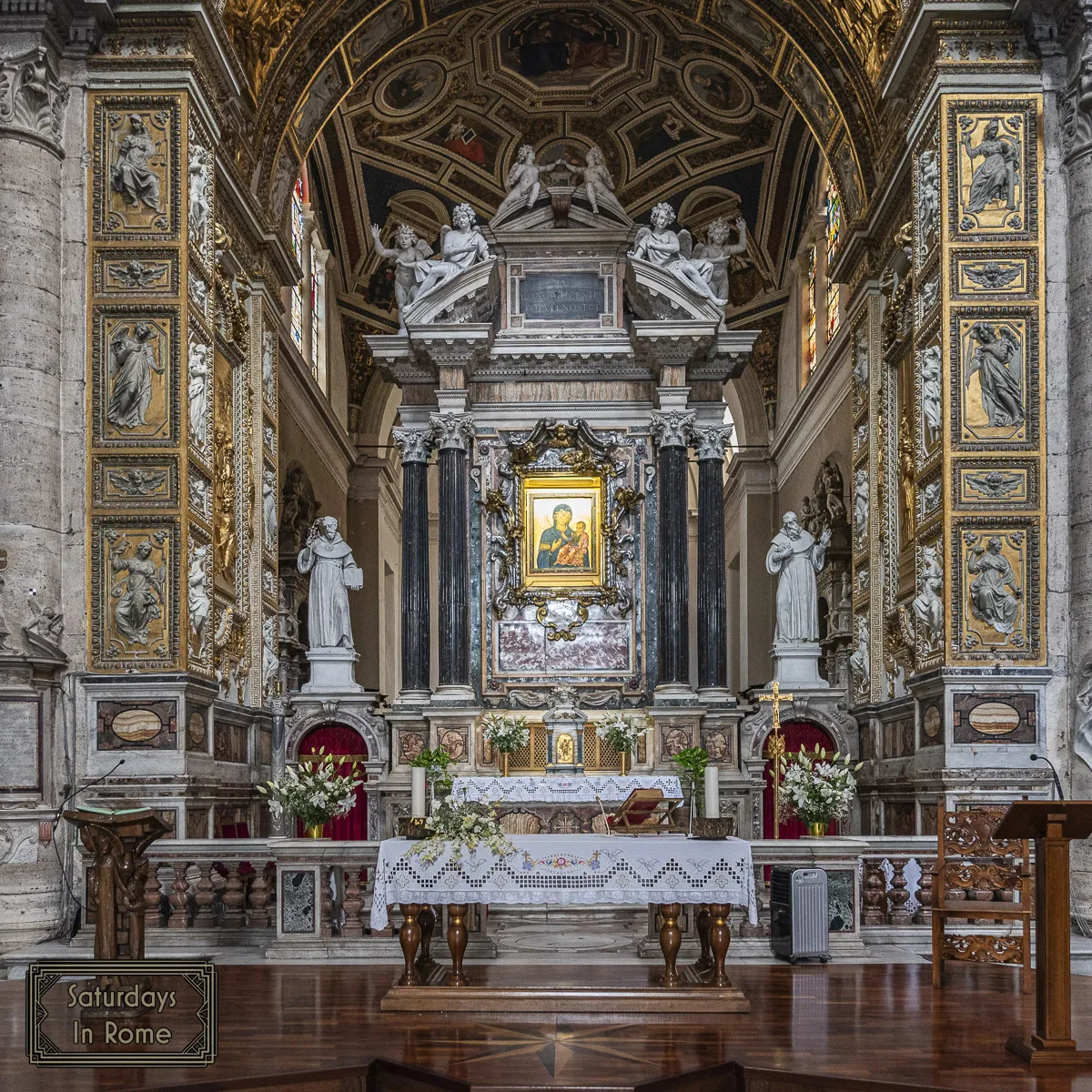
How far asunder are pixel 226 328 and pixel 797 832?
7977 millimetres

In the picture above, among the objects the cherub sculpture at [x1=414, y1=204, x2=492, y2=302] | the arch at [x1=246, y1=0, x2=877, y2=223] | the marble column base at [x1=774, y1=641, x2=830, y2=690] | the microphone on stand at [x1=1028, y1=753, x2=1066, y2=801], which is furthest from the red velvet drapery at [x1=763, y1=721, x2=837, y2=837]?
the cherub sculpture at [x1=414, y1=204, x2=492, y2=302]

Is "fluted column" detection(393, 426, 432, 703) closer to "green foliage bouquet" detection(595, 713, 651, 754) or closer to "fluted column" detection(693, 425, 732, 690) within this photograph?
"green foliage bouquet" detection(595, 713, 651, 754)

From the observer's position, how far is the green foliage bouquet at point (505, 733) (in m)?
15.7

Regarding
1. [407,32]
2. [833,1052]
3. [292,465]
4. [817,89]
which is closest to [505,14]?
[407,32]

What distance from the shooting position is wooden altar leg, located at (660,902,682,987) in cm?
845

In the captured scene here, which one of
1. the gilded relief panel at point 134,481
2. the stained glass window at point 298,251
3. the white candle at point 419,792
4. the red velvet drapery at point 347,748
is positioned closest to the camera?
the white candle at point 419,792

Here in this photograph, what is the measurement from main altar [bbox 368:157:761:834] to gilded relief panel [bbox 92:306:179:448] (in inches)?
172

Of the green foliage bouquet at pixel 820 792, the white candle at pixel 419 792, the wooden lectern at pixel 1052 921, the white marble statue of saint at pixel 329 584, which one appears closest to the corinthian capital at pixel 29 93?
the white marble statue of saint at pixel 329 584

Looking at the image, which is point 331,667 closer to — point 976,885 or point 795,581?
point 795,581

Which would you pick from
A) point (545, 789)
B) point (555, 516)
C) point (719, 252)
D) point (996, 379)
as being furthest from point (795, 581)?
point (996, 379)

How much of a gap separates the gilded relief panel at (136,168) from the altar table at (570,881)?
22.2 feet

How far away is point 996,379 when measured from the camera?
41.8 ft

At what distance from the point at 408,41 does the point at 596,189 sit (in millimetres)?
3070

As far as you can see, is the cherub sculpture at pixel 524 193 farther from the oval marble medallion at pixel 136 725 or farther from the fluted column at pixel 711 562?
the oval marble medallion at pixel 136 725
